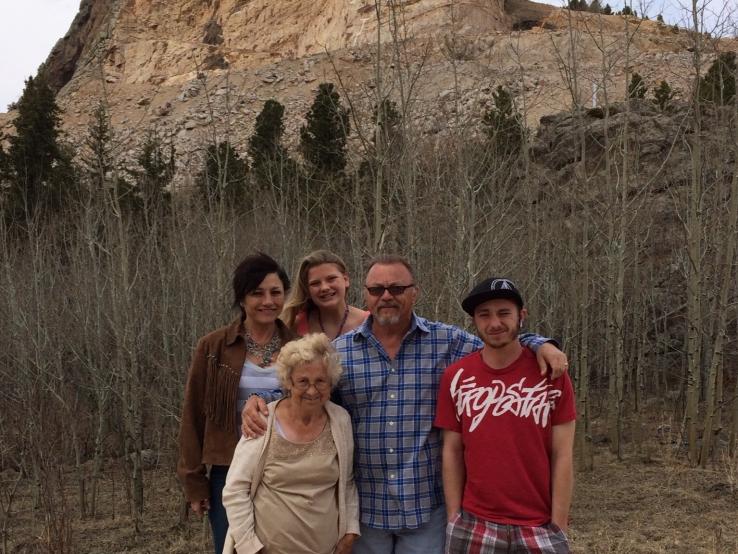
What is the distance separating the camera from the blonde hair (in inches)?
124

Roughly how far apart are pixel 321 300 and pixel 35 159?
1921cm

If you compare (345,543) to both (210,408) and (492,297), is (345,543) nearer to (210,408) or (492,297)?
(210,408)

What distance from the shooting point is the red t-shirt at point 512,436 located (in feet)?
8.09

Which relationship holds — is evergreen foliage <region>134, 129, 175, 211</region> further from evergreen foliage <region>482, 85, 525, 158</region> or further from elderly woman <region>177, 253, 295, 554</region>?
elderly woman <region>177, 253, 295, 554</region>

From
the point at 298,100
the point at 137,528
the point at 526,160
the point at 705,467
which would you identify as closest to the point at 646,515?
the point at 705,467

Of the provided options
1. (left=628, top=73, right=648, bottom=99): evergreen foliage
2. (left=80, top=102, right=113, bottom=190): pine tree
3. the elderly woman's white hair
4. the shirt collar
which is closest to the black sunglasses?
the shirt collar

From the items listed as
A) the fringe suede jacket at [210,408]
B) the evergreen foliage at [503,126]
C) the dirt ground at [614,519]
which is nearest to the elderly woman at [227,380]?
the fringe suede jacket at [210,408]

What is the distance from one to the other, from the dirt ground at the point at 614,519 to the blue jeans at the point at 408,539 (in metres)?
3.55

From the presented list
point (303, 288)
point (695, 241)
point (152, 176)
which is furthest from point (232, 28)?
point (303, 288)

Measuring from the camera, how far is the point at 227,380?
2.99 metres

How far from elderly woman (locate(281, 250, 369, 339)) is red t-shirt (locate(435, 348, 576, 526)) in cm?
80

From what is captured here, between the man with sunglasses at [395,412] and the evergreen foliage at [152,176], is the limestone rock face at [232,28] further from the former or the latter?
the man with sunglasses at [395,412]

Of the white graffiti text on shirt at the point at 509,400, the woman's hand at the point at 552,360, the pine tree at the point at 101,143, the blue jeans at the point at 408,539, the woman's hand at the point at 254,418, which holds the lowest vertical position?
the blue jeans at the point at 408,539

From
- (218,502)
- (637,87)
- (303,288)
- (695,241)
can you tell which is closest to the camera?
(218,502)
